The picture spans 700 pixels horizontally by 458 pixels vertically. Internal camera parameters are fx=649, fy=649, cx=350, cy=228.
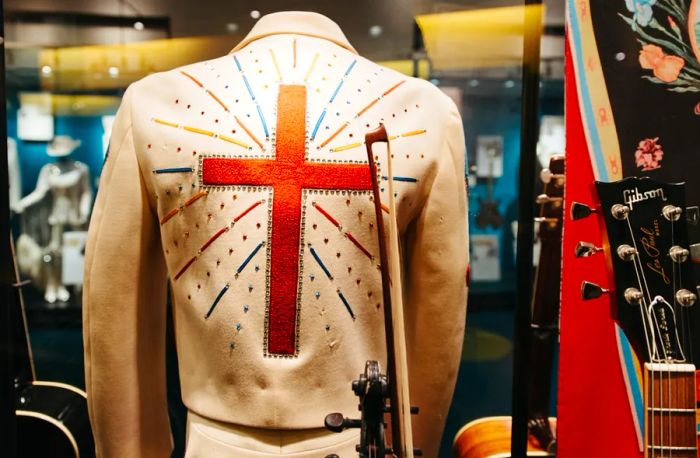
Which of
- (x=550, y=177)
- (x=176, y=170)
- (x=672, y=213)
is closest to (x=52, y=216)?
(x=176, y=170)

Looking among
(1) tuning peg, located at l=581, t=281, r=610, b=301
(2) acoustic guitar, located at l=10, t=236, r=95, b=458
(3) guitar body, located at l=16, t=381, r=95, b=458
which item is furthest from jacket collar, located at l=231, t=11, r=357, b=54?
(3) guitar body, located at l=16, t=381, r=95, b=458

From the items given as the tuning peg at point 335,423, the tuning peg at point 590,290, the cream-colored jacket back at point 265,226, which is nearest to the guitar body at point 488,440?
the tuning peg at point 590,290

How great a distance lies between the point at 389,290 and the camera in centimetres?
99

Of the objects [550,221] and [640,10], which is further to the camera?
[550,221]

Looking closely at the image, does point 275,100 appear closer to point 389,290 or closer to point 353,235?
point 353,235

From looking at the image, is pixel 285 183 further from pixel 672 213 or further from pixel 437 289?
pixel 672 213

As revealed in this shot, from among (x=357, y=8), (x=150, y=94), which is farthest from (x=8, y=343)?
(x=357, y=8)

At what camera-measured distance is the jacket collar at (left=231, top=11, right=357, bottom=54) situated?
4.09 ft

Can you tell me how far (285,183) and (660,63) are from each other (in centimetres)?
104

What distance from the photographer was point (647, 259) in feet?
4.52

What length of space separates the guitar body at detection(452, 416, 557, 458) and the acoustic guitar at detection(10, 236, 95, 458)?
1.02 m

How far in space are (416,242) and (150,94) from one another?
1.85 ft

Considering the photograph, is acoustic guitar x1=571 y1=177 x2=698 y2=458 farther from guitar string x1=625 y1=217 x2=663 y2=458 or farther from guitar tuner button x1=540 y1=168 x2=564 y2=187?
guitar tuner button x1=540 y1=168 x2=564 y2=187

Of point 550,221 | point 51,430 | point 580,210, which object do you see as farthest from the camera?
point 550,221
